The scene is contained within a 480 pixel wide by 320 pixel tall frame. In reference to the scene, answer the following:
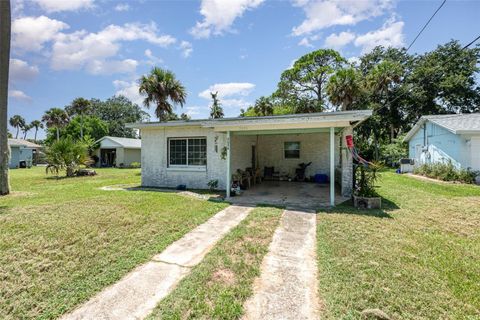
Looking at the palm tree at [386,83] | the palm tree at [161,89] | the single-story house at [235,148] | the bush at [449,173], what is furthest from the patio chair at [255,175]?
the palm tree at [386,83]

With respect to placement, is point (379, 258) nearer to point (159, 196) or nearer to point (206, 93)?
point (159, 196)

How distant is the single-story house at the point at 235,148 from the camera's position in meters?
7.54

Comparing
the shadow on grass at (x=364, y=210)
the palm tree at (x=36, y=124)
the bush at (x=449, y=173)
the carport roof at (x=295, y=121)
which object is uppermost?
the palm tree at (x=36, y=124)

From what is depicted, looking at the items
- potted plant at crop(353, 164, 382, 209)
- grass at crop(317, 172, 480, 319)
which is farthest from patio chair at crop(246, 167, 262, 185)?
grass at crop(317, 172, 480, 319)

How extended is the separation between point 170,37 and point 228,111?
23.1 meters

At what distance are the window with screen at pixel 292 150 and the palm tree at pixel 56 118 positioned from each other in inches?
1579

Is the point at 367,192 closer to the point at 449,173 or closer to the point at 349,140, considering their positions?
the point at 349,140

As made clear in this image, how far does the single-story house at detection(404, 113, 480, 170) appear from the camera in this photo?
1210 cm

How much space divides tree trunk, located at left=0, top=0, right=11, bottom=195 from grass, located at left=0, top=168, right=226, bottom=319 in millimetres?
2466

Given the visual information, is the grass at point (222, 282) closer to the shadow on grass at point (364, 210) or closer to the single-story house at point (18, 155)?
the shadow on grass at point (364, 210)

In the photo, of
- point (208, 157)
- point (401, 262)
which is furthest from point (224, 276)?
point (208, 157)

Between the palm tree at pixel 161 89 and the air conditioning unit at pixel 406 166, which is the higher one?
the palm tree at pixel 161 89

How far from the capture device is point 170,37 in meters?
10.7

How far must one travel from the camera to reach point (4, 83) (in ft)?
27.9
